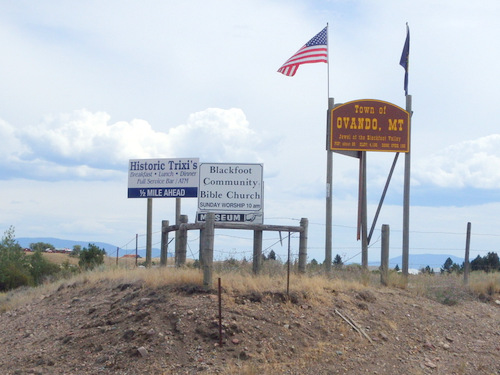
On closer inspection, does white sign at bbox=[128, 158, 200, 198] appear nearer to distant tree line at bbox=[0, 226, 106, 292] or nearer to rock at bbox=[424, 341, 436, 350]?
distant tree line at bbox=[0, 226, 106, 292]

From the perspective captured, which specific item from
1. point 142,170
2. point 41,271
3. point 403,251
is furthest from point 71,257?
point 403,251

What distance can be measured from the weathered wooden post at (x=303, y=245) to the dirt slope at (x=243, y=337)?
133 cm

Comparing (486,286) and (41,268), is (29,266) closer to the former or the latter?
(41,268)

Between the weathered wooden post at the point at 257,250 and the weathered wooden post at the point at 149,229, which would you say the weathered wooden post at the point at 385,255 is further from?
the weathered wooden post at the point at 149,229

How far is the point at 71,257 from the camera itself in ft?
167

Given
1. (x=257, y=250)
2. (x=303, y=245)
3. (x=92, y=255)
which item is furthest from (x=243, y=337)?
(x=92, y=255)

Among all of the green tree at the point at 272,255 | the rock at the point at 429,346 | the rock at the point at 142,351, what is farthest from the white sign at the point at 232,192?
the rock at the point at 142,351

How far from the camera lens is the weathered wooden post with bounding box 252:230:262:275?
1390 centimetres

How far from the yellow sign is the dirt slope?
16.0 ft

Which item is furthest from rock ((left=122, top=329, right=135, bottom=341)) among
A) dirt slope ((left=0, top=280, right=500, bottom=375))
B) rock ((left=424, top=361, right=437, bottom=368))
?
rock ((left=424, top=361, right=437, bottom=368))

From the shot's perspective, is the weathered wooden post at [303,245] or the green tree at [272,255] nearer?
the weathered wooden post at [303,245]

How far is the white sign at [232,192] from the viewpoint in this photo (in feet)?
46.4

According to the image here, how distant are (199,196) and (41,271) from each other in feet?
48.6

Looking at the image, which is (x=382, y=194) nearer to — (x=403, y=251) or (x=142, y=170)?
(x=403, y=251)
